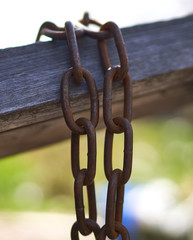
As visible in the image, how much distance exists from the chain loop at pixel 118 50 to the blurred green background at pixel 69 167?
2.25m

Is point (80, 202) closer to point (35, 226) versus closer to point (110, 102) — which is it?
point (110, 102)

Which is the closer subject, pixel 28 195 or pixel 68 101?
pixel 68 101

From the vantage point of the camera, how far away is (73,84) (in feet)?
2.59

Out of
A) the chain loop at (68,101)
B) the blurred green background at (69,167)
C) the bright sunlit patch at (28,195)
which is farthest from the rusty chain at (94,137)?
the bright sunlit patch at (28,195)

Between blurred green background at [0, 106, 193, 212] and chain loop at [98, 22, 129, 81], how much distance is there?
7.38 ft

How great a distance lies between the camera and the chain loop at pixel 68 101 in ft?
2.43

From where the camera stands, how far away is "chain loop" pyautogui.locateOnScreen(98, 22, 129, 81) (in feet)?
2.56

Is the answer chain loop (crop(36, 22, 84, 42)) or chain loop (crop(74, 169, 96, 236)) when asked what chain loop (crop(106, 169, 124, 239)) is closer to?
chain loop (crop(74, 169, 96, 236))

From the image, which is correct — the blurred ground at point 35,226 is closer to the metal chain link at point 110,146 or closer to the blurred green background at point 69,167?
the blurred green background at point 69,167

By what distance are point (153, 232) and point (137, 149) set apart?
1.38m

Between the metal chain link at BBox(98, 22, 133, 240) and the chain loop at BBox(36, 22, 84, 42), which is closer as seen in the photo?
the metal chain link at BBox(98, 22, 133, 240)

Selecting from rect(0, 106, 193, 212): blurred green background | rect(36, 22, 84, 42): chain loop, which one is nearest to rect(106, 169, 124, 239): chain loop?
rect(36, 22, 84, 42): chain loop

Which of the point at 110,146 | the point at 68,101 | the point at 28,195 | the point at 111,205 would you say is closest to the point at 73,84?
the point at 68,101

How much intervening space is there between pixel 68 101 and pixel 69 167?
275cm
